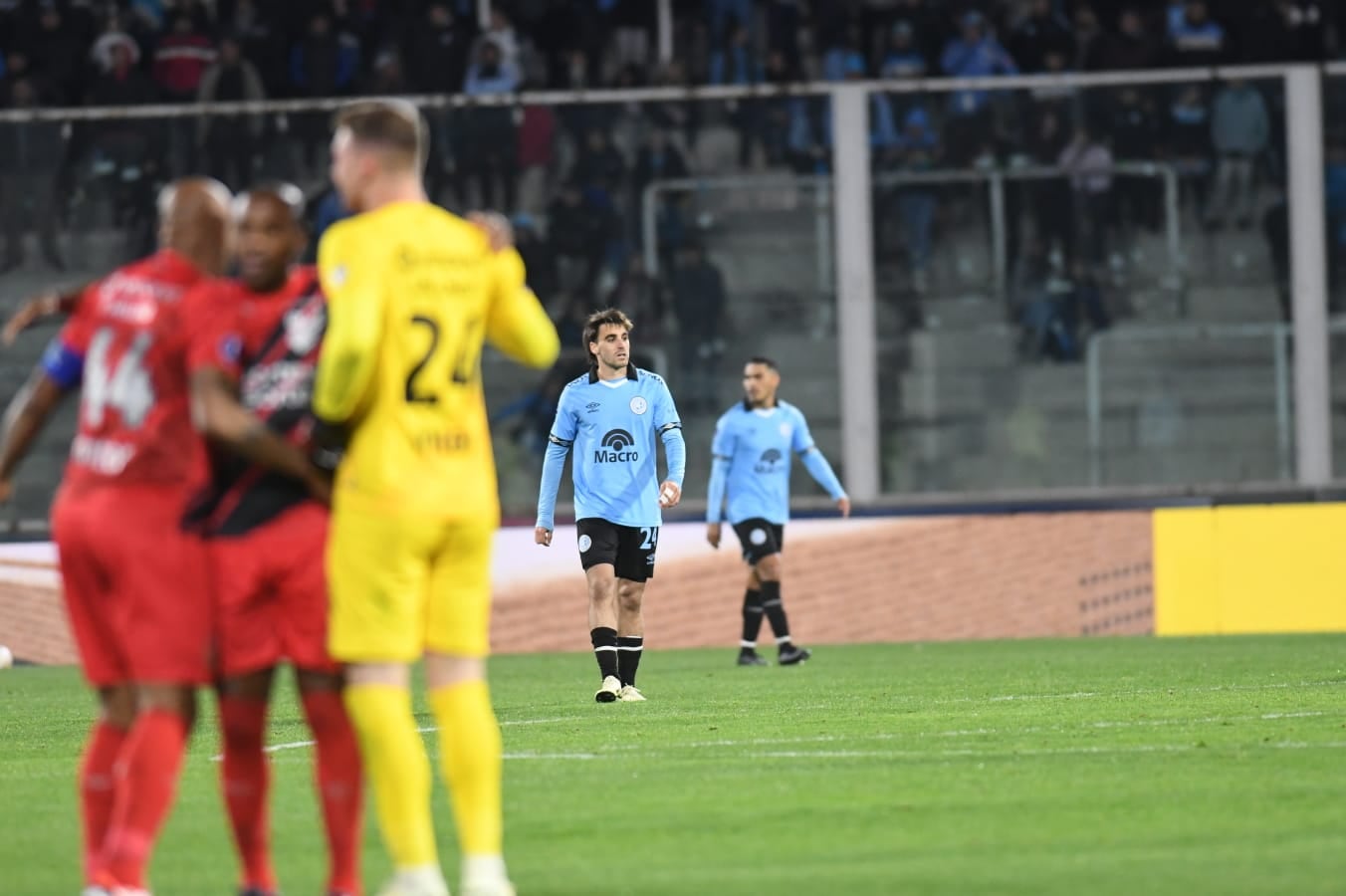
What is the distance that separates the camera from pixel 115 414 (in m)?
6.38

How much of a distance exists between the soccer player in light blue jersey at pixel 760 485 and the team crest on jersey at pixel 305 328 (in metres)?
12.6

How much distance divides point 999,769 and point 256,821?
3.72 meters

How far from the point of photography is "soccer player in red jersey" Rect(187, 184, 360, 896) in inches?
250

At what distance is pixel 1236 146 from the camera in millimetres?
23688

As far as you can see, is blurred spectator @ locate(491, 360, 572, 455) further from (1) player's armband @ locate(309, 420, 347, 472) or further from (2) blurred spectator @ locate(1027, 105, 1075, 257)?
(1) player's armband @ locate(309, 420, 347, 472)

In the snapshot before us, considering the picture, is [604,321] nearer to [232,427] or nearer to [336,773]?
[336,773]

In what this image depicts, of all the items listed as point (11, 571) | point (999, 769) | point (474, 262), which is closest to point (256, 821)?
point (474, 262)

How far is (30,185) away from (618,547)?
11195 millimetres

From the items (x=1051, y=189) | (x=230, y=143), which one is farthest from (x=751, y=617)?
(x=230, y=143)

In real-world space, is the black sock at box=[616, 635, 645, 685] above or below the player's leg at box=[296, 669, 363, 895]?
below

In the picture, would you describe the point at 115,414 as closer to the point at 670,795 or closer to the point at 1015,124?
the point at 670,795

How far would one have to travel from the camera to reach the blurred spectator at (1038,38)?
25.8 metres

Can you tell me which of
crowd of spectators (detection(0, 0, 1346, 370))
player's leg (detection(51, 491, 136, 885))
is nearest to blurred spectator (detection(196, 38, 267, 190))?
crowd of spectators (detection(0, 0, 1346, 370))

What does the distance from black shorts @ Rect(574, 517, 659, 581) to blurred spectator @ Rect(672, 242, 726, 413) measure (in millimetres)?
8807
